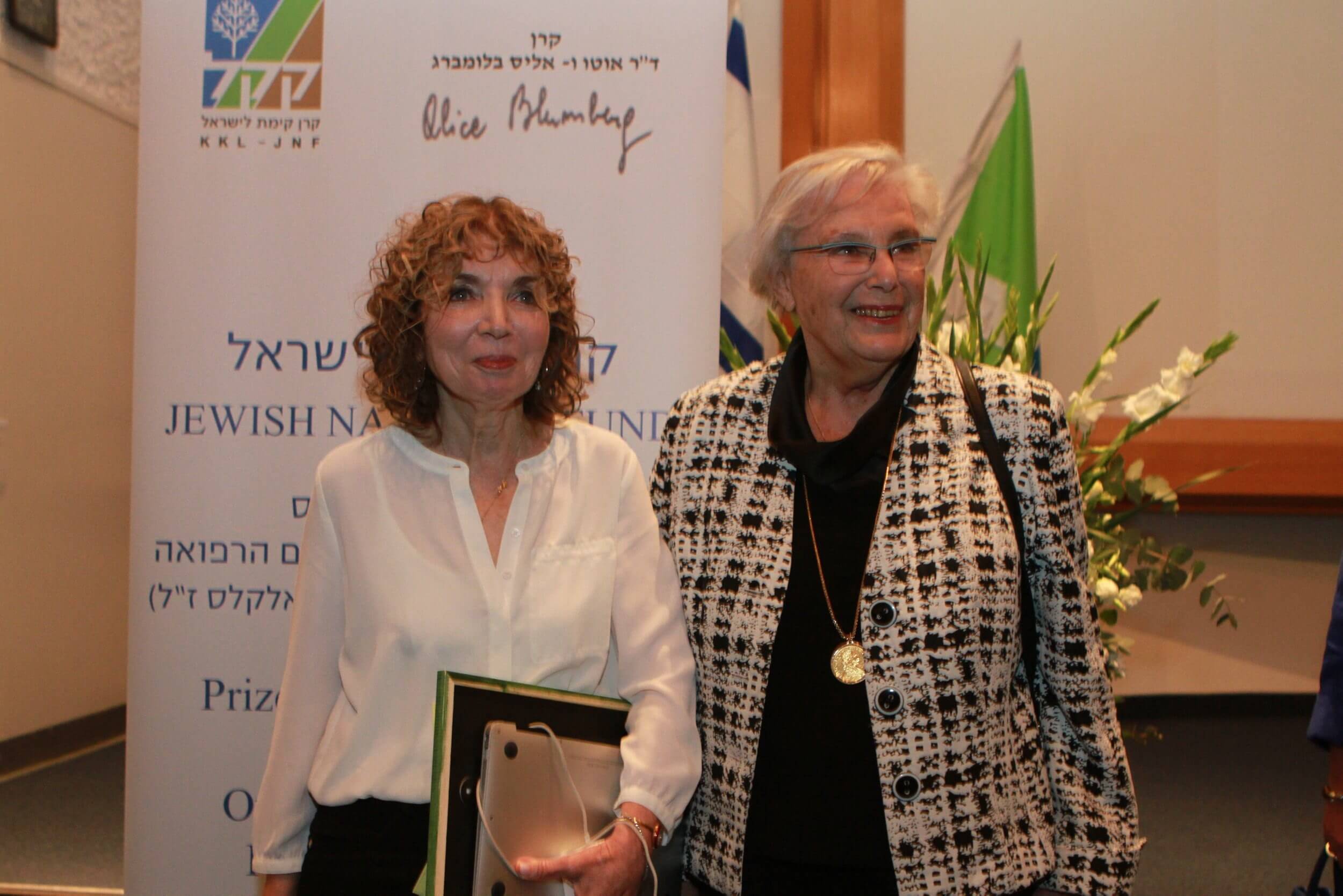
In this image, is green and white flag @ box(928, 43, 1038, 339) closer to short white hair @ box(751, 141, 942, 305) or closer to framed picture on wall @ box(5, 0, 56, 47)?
short white hair @ box(751, 141, 942, 305)

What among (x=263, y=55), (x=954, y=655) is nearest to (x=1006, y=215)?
(x=263, y=55)

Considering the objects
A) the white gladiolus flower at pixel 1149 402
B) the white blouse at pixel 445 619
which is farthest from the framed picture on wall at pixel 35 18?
the white gladiolus flower at pixel 1149 402

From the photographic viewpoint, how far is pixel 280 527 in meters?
2.44

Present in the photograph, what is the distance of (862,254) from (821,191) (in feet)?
0.41

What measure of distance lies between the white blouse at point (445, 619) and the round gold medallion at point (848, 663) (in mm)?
206

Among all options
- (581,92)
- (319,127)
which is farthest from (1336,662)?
(319,127)

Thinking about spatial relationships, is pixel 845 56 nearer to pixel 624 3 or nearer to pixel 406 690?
pixel 624 3

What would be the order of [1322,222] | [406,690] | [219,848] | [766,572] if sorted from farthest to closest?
[1322,222] → [219,848] → [766,572] → [406,690]

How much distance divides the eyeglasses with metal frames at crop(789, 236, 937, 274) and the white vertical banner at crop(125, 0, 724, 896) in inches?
31.4

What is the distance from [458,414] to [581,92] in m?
1.15

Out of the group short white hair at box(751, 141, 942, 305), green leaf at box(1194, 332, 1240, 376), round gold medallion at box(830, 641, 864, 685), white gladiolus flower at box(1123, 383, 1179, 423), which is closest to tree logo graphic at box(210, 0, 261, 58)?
short white hair at box(751, 141, 942, 305)

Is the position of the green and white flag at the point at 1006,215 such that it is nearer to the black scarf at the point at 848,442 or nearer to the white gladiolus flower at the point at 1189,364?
the white gladiolus flower at the point at 1189,364

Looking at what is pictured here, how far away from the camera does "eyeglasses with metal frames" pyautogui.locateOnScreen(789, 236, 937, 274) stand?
162 centimetres

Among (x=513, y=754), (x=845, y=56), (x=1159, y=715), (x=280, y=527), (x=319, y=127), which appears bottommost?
(x=1159, y=715)
